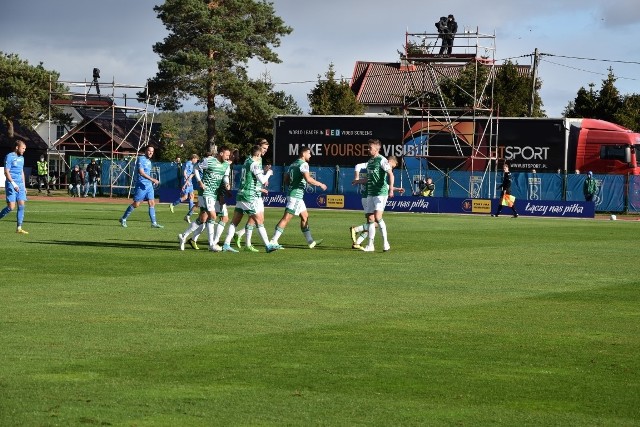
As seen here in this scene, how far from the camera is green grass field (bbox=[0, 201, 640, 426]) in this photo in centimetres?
758

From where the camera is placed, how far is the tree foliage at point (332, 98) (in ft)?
265

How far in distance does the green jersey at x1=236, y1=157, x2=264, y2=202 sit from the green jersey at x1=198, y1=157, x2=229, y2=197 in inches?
22.6

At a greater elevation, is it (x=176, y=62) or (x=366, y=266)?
(x=176, y=62)

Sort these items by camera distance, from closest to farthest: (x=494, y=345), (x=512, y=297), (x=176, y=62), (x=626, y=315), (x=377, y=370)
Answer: (x=377, y=370) → (x=494, y=345) → (x=626, y=315) → (x=512, y=297) → (x=176, y=62)

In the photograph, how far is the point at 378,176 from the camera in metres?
22.2

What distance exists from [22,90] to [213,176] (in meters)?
77.3

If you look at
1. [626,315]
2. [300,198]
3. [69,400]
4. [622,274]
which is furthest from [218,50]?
[69,400]

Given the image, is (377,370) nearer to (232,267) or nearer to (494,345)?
(494,345)

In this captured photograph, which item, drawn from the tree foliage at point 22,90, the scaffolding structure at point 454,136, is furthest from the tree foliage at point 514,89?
the tree foliage at point 22,90

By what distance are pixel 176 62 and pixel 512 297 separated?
5908cm

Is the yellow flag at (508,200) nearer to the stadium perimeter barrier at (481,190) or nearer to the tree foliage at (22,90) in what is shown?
the stadium perimeter barrier at (481,190)

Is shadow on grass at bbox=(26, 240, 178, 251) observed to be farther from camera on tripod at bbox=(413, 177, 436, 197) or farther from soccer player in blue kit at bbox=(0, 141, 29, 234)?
camera on tripod at bbox=(413, 177, 436, 197)

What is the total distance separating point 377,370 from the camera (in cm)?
895

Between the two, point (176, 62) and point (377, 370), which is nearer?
point (377, 370)
